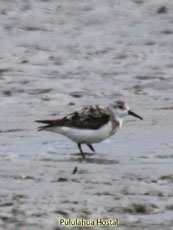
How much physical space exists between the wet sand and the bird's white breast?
0.63ft

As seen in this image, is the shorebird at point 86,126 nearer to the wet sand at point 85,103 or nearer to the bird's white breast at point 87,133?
the bird's white breast at point 87,133

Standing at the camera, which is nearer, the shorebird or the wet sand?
the wet sand

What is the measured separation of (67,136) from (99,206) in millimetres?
2758

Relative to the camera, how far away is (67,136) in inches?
416

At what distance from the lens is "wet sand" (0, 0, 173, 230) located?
7.93 meters

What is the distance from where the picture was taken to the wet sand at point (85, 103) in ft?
26.0

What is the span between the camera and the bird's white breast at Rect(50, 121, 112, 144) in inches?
410

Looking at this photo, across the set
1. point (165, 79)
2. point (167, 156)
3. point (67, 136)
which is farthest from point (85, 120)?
point (165, 79)

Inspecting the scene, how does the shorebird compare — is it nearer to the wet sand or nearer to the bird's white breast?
the bird's white breast

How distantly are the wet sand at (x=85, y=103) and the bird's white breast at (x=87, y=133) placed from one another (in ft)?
0.63

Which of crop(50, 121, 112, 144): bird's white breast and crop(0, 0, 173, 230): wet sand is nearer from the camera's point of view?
crop(0, 0, 173, 230): wet sand

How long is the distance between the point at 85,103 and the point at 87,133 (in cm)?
275

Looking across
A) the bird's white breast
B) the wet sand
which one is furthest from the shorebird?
the wet sand

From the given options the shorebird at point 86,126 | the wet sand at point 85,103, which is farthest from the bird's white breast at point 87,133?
the wet sand at point 85,103
